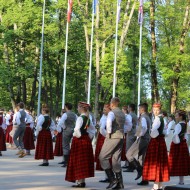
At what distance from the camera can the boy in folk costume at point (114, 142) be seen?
12297 mm

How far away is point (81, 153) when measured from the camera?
1262 centimetres

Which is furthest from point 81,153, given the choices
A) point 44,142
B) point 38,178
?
point 44,142

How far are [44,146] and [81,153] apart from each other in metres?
5.56

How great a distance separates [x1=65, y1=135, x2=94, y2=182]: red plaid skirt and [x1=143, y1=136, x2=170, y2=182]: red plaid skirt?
45.2 inches

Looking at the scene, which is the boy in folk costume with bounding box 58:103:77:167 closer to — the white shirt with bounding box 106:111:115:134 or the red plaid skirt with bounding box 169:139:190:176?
the red plaid skirt with bounding box 169:139:190:176

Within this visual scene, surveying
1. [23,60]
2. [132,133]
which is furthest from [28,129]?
[23,60]

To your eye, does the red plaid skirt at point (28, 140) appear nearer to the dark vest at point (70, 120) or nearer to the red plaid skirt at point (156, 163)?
the dark vest at point (70, 120)

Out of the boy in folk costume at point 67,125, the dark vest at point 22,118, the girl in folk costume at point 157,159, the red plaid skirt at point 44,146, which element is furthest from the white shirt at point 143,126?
the dark vest at point 22,118

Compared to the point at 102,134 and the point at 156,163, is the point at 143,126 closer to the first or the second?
the point at 102,134

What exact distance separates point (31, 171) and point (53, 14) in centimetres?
2844

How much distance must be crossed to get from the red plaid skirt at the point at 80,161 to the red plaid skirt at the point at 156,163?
1147 mm

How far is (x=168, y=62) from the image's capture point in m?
37.0

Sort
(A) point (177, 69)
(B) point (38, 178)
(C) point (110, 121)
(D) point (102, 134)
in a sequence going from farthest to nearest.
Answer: (A) point (177, 69) → (B) point (38, 178) → (D) point (102, 134) → (C) point (110, 121)

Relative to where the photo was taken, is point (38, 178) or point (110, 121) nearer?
point (110, 121)
